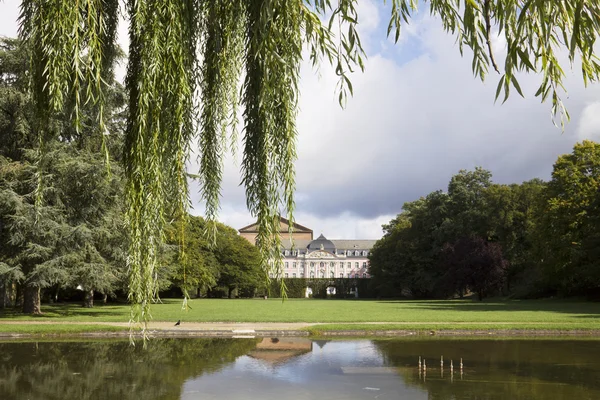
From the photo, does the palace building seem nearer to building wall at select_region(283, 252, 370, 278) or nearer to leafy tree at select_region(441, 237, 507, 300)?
building wall at select_region(283, 252, 370, 278)

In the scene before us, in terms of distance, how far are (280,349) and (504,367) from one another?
5512 mm

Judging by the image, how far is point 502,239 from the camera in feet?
178

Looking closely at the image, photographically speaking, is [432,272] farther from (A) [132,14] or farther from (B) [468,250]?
(A) [132,14]

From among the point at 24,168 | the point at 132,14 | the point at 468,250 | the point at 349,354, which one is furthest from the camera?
the point at 468,250

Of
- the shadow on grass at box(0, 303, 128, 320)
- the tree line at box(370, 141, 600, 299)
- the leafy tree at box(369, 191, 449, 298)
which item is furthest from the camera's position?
the leafy tree at box(369, 191, 449, 298)

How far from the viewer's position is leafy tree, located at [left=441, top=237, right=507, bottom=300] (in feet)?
156

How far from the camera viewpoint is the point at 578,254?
37.5 meters

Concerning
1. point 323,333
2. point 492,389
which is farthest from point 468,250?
point 492,389

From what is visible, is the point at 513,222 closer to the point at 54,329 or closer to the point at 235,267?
the point at 235,267

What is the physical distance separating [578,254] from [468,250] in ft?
38.9

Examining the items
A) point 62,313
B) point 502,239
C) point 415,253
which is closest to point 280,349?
point 62,313

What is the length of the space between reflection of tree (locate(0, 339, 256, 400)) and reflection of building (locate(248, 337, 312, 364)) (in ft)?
1.19

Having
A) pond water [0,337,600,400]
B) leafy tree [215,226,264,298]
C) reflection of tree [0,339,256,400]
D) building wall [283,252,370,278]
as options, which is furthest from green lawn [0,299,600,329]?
building wall [283,252,370,278]

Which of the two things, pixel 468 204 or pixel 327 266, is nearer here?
pixel 468 204
